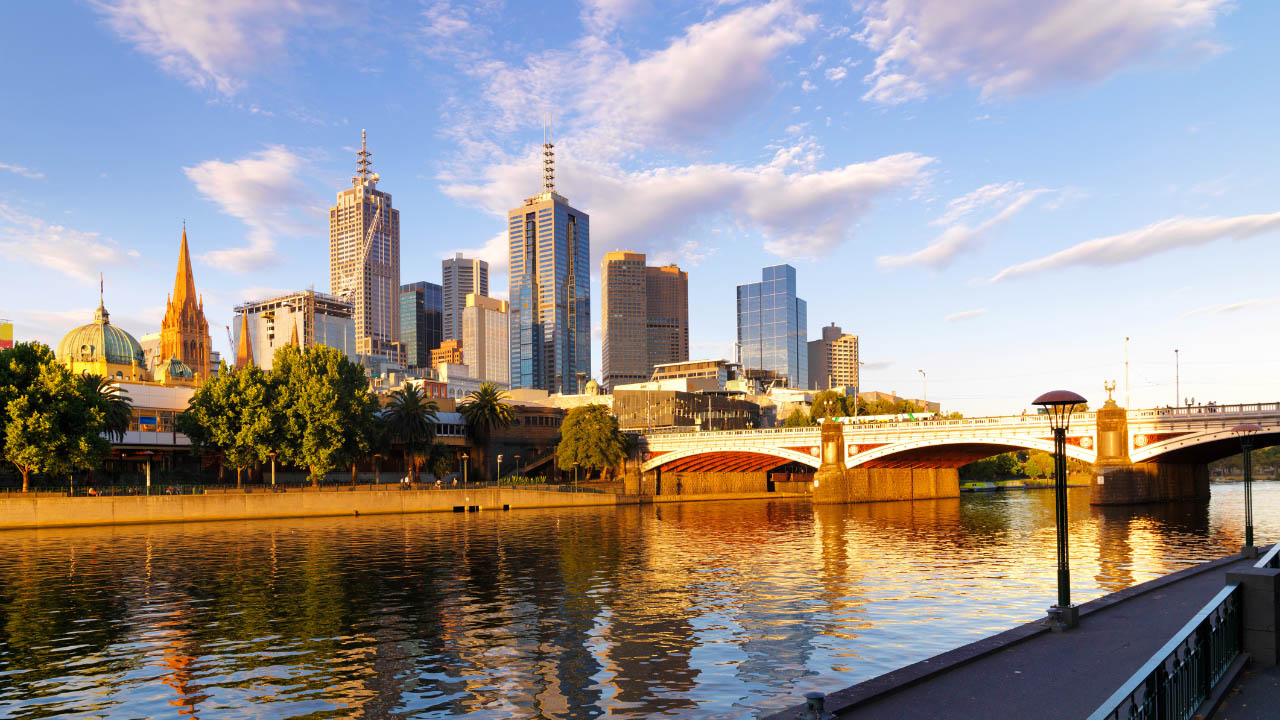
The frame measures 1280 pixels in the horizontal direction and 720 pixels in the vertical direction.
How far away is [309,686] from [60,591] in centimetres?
2469

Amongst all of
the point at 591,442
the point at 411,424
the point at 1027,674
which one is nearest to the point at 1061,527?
the point at 1027,674

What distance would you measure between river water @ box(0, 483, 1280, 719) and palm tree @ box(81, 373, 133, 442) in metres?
19.0

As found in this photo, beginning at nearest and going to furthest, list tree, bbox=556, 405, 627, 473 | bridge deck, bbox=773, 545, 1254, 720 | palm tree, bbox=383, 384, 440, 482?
bridge deck, bbox=773, 545, 1254, 720, palm tree, bbox=383, 384, 440, 482, tree, bbox=556, 405, 627, 473

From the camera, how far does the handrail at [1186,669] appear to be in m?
10.6

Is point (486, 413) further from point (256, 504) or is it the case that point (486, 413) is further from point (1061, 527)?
point (1061, 527)

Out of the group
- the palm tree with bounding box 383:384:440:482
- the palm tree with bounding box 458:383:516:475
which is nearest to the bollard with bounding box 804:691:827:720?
the palm tree with bounding box 383:384:440:482

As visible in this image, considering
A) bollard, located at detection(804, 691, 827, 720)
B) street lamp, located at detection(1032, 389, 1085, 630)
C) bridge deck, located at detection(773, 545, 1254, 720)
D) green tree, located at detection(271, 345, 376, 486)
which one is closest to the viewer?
bollard, located at detection(804, 691, 827, 720)

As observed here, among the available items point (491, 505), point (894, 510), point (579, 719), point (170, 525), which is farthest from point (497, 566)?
point (894, 510)

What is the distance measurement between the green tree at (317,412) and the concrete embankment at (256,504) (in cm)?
541

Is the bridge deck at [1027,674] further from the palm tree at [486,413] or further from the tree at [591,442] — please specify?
the palm tree at [486,413]

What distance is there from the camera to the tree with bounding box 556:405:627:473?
127 meters

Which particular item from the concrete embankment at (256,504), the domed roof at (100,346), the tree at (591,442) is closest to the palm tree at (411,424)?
the concrete embankment at (256,504)

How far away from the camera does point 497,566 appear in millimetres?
48094

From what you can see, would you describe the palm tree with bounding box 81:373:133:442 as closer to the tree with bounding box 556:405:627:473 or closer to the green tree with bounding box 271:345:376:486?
the green tree with bounding box 271:345:376:486
